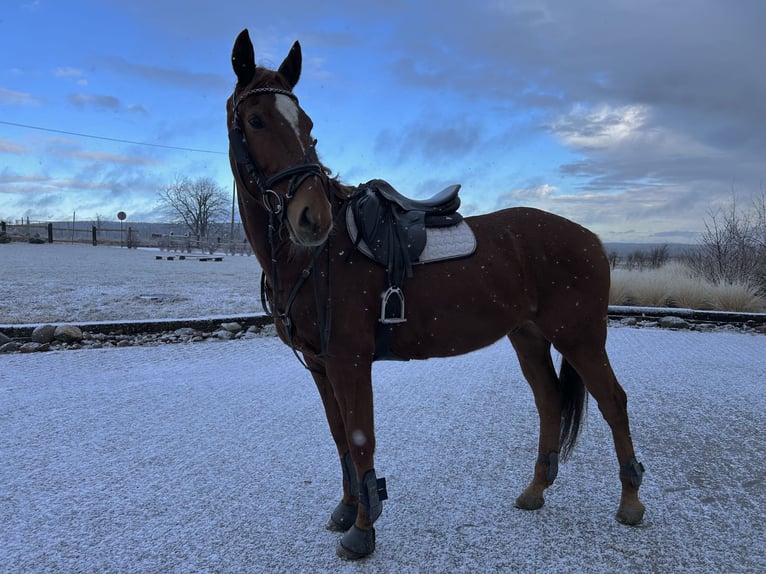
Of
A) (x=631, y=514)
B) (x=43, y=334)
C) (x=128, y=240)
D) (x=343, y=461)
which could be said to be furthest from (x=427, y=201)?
(x=128, y=240)

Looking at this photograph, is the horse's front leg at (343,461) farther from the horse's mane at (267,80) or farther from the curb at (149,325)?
the curb at (149,325)

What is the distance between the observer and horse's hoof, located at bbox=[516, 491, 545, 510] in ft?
9.36

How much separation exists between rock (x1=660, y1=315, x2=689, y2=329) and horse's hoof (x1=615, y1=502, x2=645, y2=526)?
716 cm

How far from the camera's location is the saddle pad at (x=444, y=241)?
2537 millimetres

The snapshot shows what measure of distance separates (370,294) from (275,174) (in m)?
0.71

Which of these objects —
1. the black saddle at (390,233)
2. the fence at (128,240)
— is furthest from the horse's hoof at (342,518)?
the fence at (128,240)

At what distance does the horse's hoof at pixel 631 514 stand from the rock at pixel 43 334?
6.66 meters

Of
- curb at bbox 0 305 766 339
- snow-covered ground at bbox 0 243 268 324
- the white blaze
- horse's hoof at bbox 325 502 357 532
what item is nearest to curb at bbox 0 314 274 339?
curb at bbox 0 305 766 339

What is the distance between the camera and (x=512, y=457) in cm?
354

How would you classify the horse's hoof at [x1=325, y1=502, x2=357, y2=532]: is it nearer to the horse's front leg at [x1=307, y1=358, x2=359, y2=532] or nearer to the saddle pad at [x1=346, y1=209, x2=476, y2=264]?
the horse's front leg at [x1=307, y1=358, x2=359, y2=532]

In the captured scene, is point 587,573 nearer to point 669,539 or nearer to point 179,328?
point 669,539

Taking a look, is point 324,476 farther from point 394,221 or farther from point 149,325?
point 149,325

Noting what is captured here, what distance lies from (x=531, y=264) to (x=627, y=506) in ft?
4.60

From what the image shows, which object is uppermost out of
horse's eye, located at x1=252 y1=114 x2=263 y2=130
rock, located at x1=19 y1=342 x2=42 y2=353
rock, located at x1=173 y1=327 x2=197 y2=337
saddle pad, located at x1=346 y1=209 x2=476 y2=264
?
horse's eye, located at x1=252 y1=114 x2=263 y2=130
